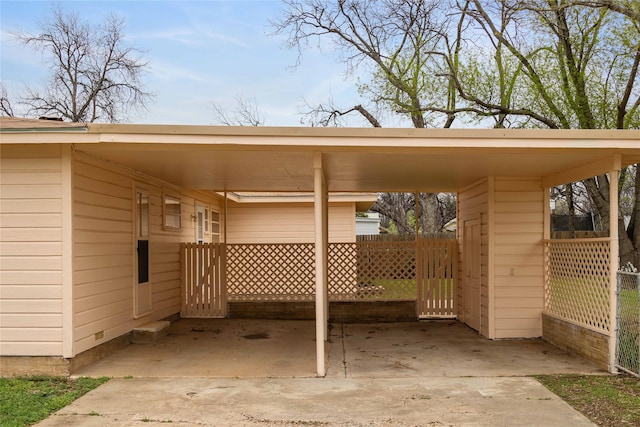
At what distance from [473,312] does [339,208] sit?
562 cm

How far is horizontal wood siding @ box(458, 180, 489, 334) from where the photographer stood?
325 inches

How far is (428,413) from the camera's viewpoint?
4.55m

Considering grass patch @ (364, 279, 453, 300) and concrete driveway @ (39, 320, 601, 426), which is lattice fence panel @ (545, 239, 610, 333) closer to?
concrete driveway @ (39, 320, 601, 426)

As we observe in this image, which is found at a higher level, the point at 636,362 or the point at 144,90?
the point at 144,90

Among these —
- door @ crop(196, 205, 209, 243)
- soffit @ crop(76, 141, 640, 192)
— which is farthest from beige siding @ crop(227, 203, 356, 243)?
soffit @ crop(76, 141, 640, 192)

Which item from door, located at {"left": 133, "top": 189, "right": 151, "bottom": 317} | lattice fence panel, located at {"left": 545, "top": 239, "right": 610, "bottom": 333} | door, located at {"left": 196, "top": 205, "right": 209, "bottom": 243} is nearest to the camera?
lattice fence panel, located at {"left": 545, "top": 239, "right": 610, "bottom": 333}

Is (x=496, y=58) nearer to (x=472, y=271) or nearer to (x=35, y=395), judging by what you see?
(x=472, y=271)

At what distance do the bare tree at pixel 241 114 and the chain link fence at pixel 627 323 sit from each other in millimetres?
21499

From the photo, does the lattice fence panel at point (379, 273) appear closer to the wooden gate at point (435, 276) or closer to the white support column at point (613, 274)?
the wooden gate at point (435, 276)

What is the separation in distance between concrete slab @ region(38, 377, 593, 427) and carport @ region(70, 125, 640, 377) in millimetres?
761

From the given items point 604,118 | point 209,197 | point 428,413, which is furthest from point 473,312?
point 604,118

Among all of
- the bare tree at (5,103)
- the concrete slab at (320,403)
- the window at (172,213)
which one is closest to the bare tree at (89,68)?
the bare tree at (5,103)

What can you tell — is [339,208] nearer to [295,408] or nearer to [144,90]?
[295,408]

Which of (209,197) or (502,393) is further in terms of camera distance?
(209,197)
